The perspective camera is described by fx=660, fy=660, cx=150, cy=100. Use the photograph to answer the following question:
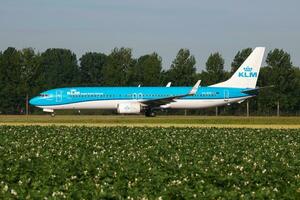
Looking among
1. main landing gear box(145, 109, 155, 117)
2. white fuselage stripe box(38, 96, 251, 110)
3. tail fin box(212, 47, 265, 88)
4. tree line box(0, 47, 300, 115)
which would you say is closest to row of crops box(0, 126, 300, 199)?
white fuselage stripe box(38, 96, 251, 110)

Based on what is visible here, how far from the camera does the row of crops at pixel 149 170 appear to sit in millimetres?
13633

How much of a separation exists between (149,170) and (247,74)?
203 ft

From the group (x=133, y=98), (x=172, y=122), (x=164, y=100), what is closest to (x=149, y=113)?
(x=133, y=98)

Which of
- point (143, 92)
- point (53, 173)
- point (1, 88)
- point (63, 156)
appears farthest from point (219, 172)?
point (1, 88)

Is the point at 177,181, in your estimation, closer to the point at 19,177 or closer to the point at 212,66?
the point at 19,177

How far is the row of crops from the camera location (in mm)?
13633

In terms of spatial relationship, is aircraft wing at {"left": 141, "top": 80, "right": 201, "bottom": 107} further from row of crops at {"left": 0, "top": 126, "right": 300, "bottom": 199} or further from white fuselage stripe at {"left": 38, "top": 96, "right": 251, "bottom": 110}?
row of crops at {"left": 0, "top": 126, "right": 300, "bottom": 199}

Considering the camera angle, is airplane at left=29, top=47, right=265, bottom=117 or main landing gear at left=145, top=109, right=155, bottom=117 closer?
airplane at left=29, top=47, right=265, bottom=117

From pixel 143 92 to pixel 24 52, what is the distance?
48.2 m

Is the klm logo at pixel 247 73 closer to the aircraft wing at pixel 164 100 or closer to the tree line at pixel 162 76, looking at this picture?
the aircraft wing at pixel 164 100

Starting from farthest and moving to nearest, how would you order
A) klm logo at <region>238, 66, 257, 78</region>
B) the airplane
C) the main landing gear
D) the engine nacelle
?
klm logo at <region>238, 66, 257, 78</region> < the main landing gear < the airplane < the engine nacelle

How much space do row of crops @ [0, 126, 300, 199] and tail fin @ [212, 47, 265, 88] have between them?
49.7 meters

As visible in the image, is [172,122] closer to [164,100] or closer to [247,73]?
[164,100]

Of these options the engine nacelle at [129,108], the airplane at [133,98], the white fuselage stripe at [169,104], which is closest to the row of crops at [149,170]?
the engine nacelle at [129,108]
